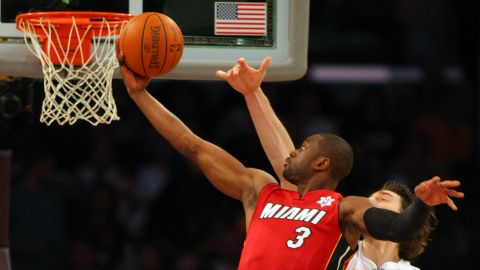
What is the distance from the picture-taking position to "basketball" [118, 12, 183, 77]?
468 centimetres

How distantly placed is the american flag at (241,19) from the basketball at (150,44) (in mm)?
705

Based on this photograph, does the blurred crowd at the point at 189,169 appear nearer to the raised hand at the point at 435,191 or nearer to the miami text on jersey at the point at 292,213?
the miami text on jersey at the point at 292,213

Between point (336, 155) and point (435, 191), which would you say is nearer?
point (435, 191)

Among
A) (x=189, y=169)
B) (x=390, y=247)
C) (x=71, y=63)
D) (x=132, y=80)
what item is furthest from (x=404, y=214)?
(x=189, y=169)

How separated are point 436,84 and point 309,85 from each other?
1148 millimetres

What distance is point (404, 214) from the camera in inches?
162

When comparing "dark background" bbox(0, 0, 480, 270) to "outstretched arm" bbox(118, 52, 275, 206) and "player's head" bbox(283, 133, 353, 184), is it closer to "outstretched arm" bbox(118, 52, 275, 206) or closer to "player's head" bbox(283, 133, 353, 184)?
"outstretched arm" bbox(118, 52, 275, 206)

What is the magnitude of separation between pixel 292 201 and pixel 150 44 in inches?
37.8

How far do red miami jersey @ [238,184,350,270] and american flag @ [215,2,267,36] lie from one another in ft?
3.79

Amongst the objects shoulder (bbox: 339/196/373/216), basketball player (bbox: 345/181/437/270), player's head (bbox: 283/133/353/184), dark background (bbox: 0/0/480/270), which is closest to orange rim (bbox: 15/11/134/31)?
player's head (bbox: 283/133/353/184)

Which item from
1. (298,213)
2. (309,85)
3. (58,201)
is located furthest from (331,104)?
(298,213)

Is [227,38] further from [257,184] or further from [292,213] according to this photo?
[292,213]

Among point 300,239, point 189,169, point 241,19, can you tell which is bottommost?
point 189,169

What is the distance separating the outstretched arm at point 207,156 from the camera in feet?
16.1
